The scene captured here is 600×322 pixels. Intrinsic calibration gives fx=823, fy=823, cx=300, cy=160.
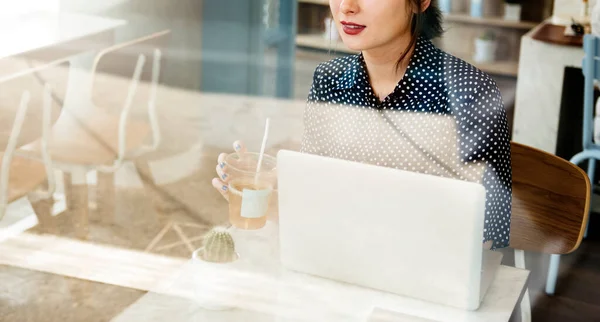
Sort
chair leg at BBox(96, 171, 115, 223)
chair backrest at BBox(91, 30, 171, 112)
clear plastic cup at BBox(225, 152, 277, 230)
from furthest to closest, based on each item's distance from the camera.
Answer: chair leg at BBox(96, 171, 115, 223), chair backrest at BBox(91, 30, 171, 112), clear plastic cup at BBox(225, 152, 277, 230)

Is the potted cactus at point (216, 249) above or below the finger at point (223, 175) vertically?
below

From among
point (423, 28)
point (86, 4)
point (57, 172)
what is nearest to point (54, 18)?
point (86, 4)

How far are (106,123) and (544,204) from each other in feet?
4.59

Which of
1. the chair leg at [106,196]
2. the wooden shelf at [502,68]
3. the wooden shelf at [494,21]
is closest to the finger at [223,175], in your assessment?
the chair leg at [106,196]

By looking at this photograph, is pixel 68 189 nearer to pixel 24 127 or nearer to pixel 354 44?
pixel 24 127

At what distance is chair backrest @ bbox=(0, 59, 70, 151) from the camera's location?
1938 mm

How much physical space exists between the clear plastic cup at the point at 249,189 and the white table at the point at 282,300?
12cm

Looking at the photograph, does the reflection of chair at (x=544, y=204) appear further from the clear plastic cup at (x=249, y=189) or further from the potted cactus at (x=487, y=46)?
the potted cactus at (x=487, y=46)

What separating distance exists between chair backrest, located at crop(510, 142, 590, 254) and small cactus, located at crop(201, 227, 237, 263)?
566 mm

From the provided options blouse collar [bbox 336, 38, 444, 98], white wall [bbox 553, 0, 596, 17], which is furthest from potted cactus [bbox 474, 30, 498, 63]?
blouse collar [bbox 336, 38, 444, 98]

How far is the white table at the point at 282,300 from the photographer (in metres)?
1.06

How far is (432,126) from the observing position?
4.67 feet

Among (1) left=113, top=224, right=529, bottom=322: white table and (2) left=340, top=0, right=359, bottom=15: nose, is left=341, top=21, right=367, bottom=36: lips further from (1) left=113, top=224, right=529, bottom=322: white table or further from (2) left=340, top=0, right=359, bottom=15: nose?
(1) left=113, top=224, right=529, bottom=322: white table

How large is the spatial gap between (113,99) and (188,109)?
77cm
